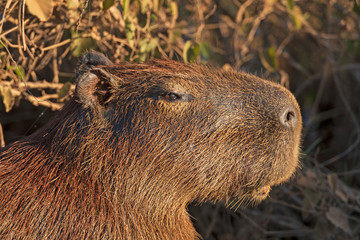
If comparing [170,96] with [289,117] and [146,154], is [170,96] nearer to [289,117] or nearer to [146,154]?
[146,154]

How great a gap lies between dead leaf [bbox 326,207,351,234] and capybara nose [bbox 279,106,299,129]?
1292 millimetres

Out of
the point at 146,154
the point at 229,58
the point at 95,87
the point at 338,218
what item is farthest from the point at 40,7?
the point at 229,58

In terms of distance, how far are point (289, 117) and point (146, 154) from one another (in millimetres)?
714

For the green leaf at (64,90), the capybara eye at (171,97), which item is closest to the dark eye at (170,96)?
the capybara eye at (171,97)

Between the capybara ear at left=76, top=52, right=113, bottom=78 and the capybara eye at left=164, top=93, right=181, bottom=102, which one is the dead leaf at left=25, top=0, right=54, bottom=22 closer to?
the capybara ear at left=76, top=52, right=113, bottom=78

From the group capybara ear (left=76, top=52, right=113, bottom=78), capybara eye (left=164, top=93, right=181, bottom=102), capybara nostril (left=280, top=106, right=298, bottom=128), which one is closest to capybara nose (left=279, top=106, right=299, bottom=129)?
capybara nostril (left=280, top=106, right=298, bottom=128)

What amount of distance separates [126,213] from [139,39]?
1.61 meters

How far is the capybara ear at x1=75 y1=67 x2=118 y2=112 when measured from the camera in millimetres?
2420

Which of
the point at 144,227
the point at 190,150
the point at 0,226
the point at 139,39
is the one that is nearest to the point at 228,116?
the point at 190,150

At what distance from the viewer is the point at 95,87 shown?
249cm

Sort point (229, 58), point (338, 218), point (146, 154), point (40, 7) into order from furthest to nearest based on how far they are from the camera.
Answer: point (229, 58) < point (338, 218) < point (40, 7) < point (146, 154)

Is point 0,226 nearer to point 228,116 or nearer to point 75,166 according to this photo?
point 75,166

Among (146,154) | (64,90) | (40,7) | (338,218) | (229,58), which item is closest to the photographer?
(146,154)

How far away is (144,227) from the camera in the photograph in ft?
8.17
